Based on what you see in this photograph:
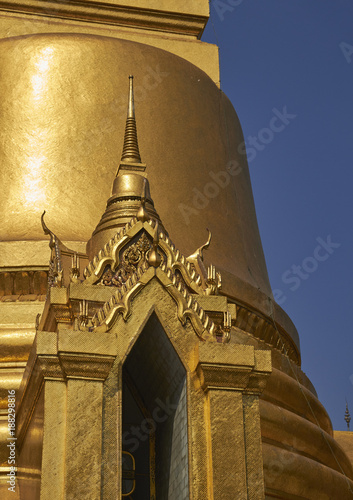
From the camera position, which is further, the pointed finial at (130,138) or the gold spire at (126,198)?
the pointed finial at (130,138)

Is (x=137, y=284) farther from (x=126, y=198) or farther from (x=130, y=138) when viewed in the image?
(x=130, y=138)

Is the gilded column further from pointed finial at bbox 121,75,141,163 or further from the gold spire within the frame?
pointed finial at bbox 121,75,141,163

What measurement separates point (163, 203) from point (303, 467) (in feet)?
11.7

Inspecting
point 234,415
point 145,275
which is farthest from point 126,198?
point 234,415

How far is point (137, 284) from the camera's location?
24.0 feet

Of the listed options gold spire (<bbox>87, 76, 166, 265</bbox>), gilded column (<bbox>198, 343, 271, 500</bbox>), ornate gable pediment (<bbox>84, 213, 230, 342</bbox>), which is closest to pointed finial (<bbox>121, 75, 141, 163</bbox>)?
gold spire (<bbox>87, 76, 166, 265</bbox>)

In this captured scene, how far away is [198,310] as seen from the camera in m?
7.49

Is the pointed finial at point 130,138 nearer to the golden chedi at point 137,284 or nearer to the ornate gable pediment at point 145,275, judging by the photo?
the golden chedi at point 137,284

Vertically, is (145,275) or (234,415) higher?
(145,275)

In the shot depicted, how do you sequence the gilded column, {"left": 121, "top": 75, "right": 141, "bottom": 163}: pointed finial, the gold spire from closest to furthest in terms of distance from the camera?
the gilded column
the gold spire
{"left": 121, "top": 75, "right": 141, "bottom": 163}: pointed finial

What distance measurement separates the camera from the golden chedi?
6.98 meters

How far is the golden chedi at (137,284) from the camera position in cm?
698

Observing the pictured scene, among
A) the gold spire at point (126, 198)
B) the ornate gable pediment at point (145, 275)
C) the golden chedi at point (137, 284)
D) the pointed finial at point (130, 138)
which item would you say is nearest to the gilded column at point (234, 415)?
the golden chedi at point (137, 284)

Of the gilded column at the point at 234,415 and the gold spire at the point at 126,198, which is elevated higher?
the gold spire at the point at 126,198
